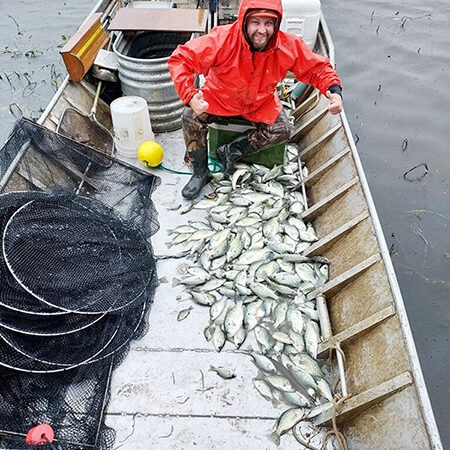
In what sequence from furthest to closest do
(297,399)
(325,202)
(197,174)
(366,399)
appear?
(197,174)
(325,202)
(297,399)
(366,399)

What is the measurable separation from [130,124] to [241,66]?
153 cm

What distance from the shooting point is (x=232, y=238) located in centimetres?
388

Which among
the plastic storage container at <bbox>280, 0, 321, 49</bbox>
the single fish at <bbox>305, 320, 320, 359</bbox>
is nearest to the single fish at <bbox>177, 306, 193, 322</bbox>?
the single fish at <bbox>305, 320, 320, 359</bbox>

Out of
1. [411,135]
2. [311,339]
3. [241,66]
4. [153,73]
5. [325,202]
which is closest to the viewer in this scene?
[311,339]

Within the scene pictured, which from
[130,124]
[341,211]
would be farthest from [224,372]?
[130,124]

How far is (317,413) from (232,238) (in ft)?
5.73

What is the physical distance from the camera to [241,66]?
3.62 metres

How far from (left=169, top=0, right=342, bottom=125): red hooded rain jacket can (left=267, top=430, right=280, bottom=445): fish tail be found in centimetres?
272

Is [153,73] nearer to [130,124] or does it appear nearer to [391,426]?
[130,124]

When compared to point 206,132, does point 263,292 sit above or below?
below

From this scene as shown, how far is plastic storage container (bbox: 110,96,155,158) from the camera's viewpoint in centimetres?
441

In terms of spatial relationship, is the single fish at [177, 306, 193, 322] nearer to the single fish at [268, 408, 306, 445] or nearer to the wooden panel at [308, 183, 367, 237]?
the single fish at [268, 408, 306, 445]

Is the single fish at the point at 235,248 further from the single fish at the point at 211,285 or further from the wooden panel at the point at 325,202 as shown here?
the wooden panel at the point at 325,202

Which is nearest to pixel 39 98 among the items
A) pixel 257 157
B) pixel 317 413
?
Answer: pixel 257 157
